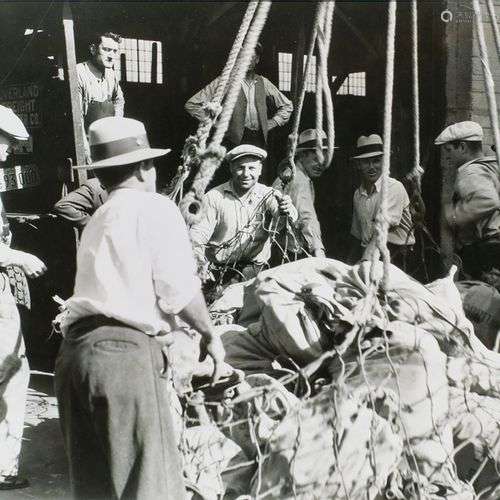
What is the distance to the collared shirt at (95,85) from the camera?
22.6 feet

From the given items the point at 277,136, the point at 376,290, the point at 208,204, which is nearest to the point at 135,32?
the point at 277,136

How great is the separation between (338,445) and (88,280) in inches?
47.2

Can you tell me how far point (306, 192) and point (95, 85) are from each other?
2.07 metres

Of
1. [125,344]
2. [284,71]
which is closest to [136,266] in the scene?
[125,344]

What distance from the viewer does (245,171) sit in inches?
259

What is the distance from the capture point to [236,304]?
203 inches

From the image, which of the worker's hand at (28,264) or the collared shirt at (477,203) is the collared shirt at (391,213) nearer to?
the collared shirt at (477,203)

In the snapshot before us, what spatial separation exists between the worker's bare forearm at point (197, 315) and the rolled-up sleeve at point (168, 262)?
0.02 m

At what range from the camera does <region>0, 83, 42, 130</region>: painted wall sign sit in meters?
7.09

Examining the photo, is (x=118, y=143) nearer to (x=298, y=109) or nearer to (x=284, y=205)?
(x=298, y=109)

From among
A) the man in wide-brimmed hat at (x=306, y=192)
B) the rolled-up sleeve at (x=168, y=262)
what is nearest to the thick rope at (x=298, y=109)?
the man in wide-brimmed hat at (x=306, y=192)

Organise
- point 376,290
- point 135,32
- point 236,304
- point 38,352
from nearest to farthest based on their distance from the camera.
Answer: point 376,290, point 236,304, point 38,352, point 135,32

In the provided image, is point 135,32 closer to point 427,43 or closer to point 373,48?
point 373,48

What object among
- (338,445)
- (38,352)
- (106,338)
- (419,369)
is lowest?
(38,352)
